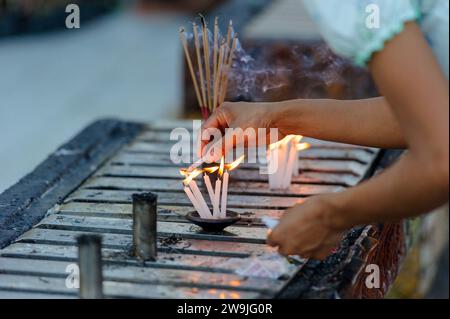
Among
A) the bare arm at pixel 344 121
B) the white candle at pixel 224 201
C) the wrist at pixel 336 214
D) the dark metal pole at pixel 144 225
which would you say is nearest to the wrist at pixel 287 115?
the bare arm at pixel 344 121

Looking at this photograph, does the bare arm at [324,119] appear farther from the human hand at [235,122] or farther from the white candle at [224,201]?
the white candle at [224,201]

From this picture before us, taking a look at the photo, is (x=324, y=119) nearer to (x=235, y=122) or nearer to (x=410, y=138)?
(x=235, y=122)

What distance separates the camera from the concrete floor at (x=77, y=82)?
4.73 meters

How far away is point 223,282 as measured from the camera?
7.18ft

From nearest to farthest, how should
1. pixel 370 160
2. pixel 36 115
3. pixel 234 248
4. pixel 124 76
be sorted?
pixel 234 248 → pixel 370 160 → pixel 36 115 → pixel 124 76

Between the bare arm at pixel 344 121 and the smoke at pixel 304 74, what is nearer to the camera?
the bare arm at pixel 344 121

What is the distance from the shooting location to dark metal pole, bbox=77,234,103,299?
198 cm

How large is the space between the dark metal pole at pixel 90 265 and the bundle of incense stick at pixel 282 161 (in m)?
1.04

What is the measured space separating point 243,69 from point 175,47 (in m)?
3.46

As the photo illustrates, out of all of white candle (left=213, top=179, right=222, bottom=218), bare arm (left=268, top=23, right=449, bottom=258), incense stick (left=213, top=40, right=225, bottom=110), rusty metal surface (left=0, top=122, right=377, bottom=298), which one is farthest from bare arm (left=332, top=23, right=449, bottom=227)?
incense stick (left=213, top=40, right=225, bottom=110)

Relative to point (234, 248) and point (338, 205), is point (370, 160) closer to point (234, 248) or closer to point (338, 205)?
point (234, 248)

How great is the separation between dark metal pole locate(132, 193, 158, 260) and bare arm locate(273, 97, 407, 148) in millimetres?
540

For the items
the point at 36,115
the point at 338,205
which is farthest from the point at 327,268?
the point at 36,115

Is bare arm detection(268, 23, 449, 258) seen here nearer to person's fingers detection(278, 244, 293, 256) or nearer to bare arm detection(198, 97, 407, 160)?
person's fingers detection(278, 244, 293, 256)
